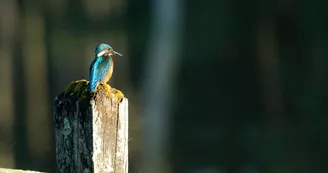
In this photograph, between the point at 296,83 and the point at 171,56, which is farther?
the point at 171,56

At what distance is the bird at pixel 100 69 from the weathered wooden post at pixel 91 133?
0.05 meters

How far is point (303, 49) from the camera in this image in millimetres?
9820

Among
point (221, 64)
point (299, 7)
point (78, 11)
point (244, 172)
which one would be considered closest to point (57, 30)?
point (78, 11)

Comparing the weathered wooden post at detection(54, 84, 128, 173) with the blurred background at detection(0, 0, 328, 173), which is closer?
the weathered wooden post at detection(54, 84, 128, 173)

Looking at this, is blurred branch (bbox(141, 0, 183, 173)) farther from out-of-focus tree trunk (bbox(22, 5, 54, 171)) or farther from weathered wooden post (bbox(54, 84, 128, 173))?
weathered wooden post (bbox(54, 84, 128, 173))

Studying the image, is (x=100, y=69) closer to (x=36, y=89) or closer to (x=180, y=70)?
(x=36, y=89)

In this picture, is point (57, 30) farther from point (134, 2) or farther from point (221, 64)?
point (221, 64)

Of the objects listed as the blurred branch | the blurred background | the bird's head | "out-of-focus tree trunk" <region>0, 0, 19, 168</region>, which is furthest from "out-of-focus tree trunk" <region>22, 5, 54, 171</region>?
the bird's head

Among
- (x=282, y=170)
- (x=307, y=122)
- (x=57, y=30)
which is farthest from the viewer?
(x=57, y=30)

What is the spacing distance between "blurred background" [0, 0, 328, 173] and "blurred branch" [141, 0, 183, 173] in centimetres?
2

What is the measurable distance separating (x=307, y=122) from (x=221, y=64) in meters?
1.73

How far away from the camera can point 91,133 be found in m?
1.89

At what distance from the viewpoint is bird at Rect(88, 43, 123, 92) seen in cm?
205

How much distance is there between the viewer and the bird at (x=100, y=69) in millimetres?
2051
